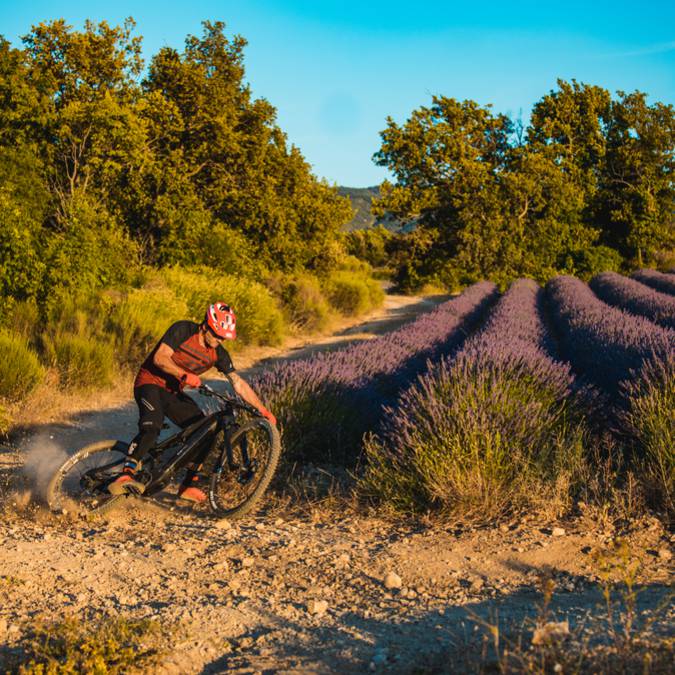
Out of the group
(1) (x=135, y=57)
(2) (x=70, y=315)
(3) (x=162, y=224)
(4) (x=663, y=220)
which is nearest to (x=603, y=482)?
(2) (x=70, y=315)

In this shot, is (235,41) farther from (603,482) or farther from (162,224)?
(603,482)

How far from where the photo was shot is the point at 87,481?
5.09 metres

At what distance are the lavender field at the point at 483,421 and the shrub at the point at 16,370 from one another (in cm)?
358

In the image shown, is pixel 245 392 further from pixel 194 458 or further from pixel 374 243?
pixel 374 243

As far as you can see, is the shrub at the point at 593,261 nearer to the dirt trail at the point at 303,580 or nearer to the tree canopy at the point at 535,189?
the tree canopy at the point at 535,189

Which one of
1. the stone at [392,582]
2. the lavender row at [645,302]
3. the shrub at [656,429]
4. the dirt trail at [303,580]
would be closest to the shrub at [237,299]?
the lavender row at [645,302]

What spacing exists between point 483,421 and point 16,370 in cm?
621

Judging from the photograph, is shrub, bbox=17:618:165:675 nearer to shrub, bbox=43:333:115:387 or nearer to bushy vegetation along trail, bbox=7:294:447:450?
bushy vegetation along trail, bbox=7:294:447:450

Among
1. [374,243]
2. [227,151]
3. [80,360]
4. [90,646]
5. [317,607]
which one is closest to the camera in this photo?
[90,646]

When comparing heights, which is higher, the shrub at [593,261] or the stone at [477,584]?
the shrub at [593,261]

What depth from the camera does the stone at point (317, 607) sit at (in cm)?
324

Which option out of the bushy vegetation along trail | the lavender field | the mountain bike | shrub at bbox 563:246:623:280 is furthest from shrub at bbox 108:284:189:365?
shrub at bbox 563:246:623:280

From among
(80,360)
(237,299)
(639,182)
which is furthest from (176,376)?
(639,182)

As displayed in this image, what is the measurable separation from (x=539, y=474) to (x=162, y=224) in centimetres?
1482
